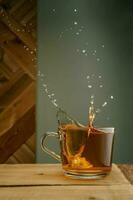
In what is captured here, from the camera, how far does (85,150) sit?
924 millimetres

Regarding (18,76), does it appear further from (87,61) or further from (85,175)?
(85,175)

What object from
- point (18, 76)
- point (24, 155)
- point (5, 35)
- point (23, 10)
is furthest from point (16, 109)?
point (23, 10)

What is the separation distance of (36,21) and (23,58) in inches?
11.4

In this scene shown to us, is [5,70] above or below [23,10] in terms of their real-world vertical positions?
below

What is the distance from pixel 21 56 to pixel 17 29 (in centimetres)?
20

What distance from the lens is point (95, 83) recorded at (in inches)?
114

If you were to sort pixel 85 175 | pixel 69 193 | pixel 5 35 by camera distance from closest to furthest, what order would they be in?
pixel 69 193 < pixel 85 175 < pixel 5 35

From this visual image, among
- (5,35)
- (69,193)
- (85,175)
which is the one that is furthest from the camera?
(5,35)

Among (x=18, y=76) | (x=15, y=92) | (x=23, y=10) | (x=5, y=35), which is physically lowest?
(x=15, y=92)

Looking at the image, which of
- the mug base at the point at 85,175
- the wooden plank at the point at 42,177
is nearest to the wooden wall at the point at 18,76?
the wooden plank at the point at 42,177

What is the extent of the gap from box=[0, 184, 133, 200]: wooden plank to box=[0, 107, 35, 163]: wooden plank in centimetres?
200

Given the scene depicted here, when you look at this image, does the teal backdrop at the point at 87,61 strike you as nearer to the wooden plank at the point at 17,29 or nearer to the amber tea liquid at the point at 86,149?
the wooden plank at the point at 17,29

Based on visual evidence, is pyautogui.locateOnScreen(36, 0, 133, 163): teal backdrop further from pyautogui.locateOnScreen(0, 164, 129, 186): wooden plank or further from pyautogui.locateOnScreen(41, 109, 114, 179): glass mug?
pyautogui.locateOnScreen(41, 109, 114, 179): glass mug

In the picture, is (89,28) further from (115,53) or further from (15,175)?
(15,175)
